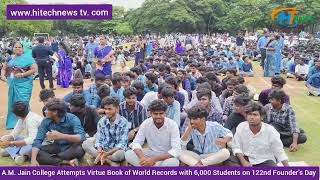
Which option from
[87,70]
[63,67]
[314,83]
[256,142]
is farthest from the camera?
[87,70]

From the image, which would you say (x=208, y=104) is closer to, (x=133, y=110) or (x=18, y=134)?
(x=133, y=110)

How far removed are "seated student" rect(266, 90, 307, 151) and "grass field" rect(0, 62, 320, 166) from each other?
156 millimetres

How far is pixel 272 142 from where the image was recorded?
4.82 metres

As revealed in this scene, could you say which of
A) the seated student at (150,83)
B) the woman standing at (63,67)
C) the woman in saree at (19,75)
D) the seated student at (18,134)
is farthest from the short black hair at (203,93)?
the woman standing at (63,67)

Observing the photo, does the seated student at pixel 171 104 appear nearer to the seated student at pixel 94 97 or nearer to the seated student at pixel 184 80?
the seated student at pixel 94 97

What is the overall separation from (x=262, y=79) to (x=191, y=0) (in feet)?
100

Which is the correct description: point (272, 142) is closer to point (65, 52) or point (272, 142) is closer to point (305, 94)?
point (305, 94)

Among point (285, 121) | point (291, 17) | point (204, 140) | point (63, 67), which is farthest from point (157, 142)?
point (291, 17)

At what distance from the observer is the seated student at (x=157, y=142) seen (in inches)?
195

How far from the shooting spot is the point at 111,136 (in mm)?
5328

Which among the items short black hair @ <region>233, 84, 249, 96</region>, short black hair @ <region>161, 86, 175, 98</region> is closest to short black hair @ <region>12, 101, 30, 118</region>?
short black hair @ <region>161, 86, 175, 98</region>

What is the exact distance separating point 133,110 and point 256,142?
182 centimetres

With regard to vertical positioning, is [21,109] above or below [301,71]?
above

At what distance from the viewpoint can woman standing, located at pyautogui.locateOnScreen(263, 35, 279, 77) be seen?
1421 cm
